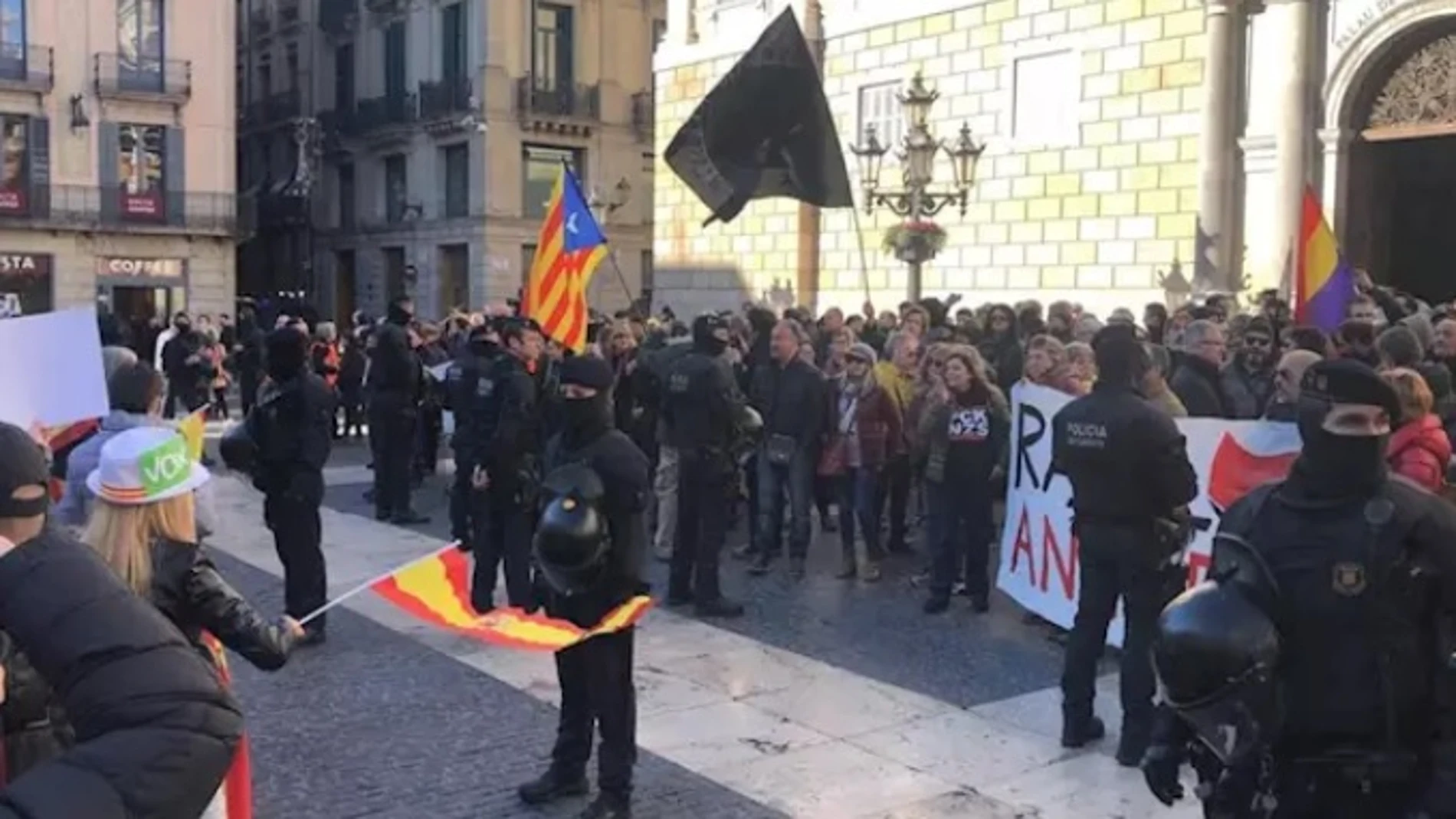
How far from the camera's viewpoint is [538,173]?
4053 cm

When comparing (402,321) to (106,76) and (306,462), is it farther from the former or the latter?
(106,76)

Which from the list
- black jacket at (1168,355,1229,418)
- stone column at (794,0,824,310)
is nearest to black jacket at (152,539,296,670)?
black jacket at (1168,355,1229,418)

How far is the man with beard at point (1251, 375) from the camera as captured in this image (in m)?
8.97

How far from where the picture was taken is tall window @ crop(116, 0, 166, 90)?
3731 centimetres

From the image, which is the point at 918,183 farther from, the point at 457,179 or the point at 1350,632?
the point at 457,179

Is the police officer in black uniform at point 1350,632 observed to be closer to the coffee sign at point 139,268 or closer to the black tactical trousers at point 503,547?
the black tactical trousers at point 503,547

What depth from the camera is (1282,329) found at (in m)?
11.0

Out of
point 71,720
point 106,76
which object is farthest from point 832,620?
point 106,76

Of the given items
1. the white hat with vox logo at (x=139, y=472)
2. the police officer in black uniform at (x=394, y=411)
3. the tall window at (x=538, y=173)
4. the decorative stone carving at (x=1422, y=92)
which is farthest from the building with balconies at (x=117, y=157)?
the white hat with vox logo at (x=139, y=472)

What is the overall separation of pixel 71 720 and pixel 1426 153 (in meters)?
17.6

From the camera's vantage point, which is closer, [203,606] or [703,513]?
[203,606]

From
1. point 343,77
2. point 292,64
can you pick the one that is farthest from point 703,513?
point 292,64

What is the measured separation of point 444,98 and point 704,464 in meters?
33.5

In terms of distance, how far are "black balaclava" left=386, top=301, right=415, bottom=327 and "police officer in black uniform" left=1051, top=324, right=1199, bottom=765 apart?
769cm
